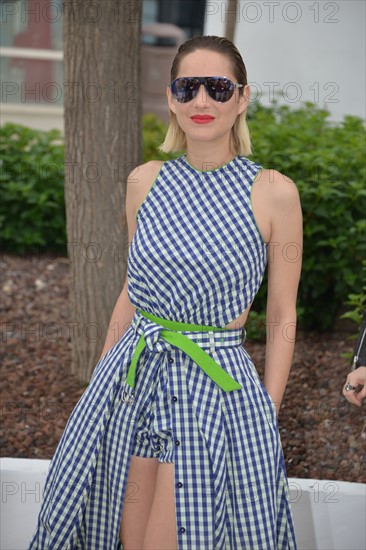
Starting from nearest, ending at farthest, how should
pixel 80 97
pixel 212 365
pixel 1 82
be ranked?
pixel 212 365, pixel 80 97, pixel 1 82

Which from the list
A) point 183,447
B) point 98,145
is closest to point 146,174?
point 183,447

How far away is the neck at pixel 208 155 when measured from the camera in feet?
8.90

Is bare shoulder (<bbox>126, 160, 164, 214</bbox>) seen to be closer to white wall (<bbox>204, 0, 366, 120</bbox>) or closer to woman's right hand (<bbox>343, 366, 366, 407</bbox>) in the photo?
woman's right hand (<bbox>343, 366, 366, 407</bbox>)

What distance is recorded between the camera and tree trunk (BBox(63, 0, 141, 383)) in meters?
4.51

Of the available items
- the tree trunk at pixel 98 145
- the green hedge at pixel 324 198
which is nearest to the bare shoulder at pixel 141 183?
the tree trunk at pixel 98 145

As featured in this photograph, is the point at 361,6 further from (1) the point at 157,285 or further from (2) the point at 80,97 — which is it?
(1) the point at 157,285

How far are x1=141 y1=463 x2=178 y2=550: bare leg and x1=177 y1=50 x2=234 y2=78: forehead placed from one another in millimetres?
1086

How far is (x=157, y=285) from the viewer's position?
8.71 feet

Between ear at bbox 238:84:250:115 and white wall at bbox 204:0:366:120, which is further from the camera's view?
white wall at bbox 204:0:366:120

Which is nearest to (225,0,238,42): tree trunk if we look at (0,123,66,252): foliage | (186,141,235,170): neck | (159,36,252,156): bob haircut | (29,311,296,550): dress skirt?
(159,36,252,156): bob haircut

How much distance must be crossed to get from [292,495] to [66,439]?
4.00 ft

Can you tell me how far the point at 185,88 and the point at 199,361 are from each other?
76 centimetres

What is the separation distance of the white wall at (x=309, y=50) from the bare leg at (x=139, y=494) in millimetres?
6709

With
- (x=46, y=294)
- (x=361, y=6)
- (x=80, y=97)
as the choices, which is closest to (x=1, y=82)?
(x=361, y=6)
